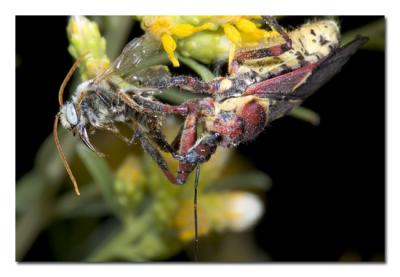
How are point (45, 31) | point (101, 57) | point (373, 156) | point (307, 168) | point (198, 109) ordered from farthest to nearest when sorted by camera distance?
Result: point (307, 168)
point (373, 156)
point (45, 31)
point (101, 57)
point (198, 109)

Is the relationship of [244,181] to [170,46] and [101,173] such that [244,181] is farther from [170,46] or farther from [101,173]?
[170,46]

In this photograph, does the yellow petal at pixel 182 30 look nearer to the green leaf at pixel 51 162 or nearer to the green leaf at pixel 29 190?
the green leaf at pixel 51 162

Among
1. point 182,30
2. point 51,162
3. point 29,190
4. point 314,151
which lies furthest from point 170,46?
point 314,151

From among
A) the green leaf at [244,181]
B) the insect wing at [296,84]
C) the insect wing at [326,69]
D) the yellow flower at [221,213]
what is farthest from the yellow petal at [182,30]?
the green leaf at [244,181]

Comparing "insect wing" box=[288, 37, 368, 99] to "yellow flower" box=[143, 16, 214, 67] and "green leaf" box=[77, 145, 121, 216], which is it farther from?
"green leaf" box=[77, 145, 121, 216]

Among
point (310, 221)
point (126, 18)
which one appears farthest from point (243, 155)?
point (126, 18)
